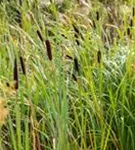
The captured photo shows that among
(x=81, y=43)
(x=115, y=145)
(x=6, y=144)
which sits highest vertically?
(x=81, y=43)

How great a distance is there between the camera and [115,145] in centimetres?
198

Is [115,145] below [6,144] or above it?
below

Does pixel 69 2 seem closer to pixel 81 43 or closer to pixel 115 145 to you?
pixel 81 43

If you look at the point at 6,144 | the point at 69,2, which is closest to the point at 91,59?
the point at 6,144

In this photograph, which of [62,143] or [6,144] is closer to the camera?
[62,143]

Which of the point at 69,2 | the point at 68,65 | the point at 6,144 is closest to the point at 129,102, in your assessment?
the point at 68,65

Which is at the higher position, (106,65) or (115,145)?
(106,65)

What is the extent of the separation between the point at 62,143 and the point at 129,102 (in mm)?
625

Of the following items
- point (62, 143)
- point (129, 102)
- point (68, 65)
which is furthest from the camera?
point (68, 65)

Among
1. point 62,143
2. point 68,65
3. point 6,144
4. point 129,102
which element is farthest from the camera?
point 68,65

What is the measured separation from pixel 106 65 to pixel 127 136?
0.47 meters

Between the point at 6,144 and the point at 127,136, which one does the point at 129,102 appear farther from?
the point at 6,144

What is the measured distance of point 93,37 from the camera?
2602mm

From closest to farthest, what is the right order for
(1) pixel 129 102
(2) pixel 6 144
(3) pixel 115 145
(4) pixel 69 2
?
1. (2) pixel 6 144
2. (3) pixel 115 145
3. (1) pixel 129 102
4. (4) pixel 69 2
